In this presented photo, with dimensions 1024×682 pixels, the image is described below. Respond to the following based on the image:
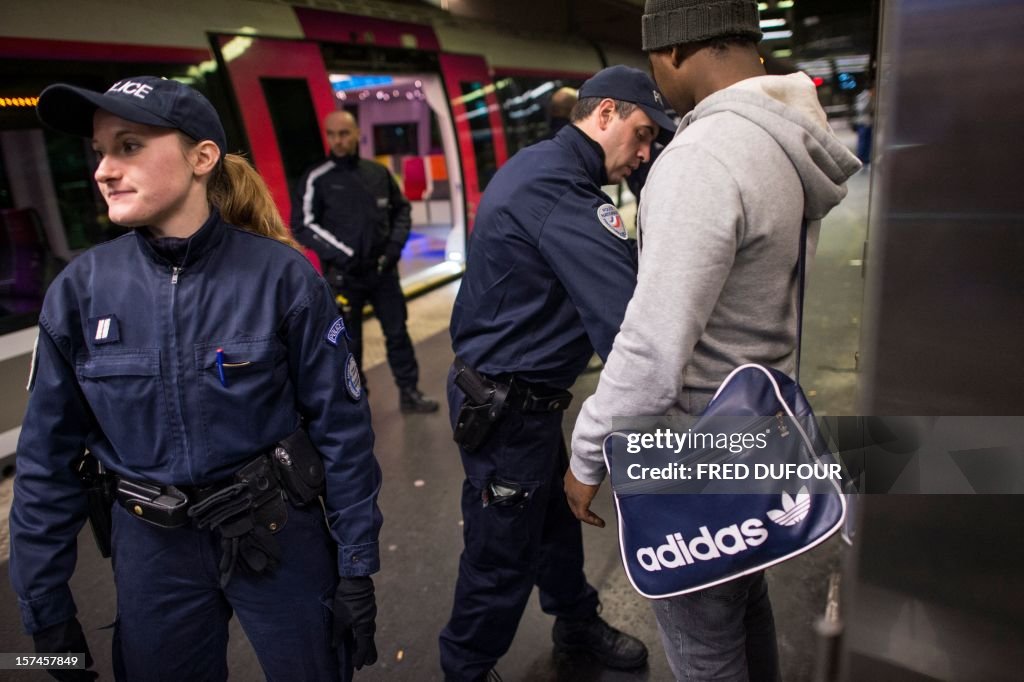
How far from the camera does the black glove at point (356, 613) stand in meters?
1.51

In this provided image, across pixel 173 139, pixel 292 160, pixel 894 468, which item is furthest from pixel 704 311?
pixel 292 160

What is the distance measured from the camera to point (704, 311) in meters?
1.17

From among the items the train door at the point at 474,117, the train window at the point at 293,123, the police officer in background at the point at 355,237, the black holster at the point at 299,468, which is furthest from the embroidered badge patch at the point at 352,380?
the train door at the point at 474,117

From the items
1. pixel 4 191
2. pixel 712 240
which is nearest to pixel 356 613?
pixel 712 240

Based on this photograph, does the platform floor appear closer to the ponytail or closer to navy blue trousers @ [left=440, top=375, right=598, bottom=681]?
navy blue trousers @ [left=440, top=375, right=598, bottom=681]

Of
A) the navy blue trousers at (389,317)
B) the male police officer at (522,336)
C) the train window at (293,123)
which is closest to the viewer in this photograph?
the male police officer at (522,336)

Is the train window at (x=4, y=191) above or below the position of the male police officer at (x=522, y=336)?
above

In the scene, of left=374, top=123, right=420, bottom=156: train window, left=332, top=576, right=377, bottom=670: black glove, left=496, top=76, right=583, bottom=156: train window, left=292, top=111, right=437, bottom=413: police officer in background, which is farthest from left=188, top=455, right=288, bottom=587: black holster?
left=374, top=123, right=420, bottom=156: train window

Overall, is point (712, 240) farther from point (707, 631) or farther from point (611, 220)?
point (707, 631)

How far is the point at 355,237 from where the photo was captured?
4473 mm

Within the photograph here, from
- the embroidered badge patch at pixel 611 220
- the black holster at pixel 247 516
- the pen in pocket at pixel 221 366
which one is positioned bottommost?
the black holster at pixel 247 516

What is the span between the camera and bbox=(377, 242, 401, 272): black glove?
459 centimetres

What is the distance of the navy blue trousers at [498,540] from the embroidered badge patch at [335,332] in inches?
18.9

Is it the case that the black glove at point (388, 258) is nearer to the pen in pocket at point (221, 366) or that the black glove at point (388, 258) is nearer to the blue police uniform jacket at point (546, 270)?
the blue police uniform jacket at point (546, 270)
